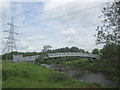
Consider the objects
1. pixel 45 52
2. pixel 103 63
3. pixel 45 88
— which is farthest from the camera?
pixel 45 52

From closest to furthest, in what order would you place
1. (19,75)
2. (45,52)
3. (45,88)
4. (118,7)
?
(118,7)
(45,88)
(19,75)
(45,52)

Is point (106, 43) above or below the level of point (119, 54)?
above

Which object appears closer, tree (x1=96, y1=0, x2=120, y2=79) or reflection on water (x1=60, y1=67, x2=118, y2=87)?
tree (x1=96, y1=0, x2=120, y2=79)

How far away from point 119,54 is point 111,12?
179cm

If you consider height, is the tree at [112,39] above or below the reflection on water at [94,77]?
above

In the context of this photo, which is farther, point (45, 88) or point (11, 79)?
point (11, 79)

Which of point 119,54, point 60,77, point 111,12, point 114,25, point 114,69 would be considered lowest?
point 60,77

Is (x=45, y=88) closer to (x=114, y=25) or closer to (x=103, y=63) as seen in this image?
(x=103, y=63)

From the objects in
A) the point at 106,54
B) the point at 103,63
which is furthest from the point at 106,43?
the point at 103,63

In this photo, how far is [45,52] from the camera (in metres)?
26.8

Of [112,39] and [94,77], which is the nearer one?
[112,39]

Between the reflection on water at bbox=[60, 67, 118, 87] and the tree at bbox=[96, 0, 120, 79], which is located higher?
the tree at bbox=[96, 0, 120, 79]

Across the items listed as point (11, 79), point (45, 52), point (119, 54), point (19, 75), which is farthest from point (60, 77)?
point (45, 52)

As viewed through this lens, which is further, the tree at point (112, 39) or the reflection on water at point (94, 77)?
the reflection on water at point (94, 77)
